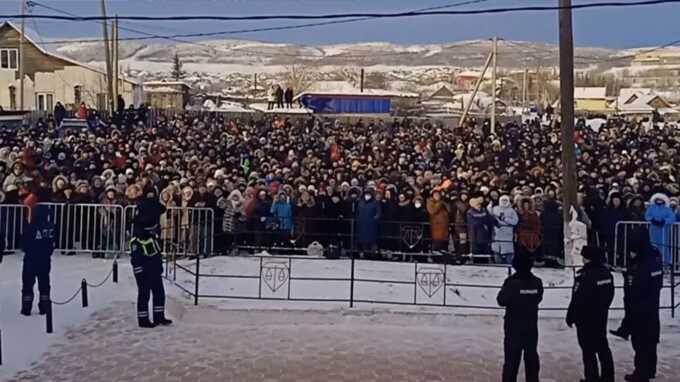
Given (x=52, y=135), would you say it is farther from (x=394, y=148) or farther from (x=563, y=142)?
(x=563, y=142)

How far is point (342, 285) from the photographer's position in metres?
14.6

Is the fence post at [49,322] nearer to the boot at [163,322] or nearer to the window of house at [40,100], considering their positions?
the boot at [163,322]

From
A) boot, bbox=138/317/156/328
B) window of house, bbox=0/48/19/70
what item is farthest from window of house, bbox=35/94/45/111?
boot, bbox=138/317/156/328

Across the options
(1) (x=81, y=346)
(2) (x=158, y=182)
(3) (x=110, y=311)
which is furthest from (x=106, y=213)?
(1) (x=81, y=346)

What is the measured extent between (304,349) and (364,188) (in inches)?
269

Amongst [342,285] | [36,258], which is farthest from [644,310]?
[36,258]

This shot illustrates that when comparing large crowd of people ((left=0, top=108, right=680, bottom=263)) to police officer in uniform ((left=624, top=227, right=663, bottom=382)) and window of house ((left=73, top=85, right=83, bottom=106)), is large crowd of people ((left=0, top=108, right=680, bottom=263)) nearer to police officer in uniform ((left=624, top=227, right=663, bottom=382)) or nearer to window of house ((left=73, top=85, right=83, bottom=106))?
police officer in uniform ((left=624, top=227, right=663, bottom=382))

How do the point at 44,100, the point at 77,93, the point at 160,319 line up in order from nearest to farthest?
the point at 160,319
the point at 77,93
the point at 44,100

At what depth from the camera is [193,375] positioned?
32.3ft

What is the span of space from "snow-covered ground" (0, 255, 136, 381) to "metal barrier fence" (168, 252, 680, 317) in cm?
112

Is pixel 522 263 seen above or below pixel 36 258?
above

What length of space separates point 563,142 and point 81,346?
8.70m

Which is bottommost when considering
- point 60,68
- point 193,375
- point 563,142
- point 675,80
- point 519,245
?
point 193,375

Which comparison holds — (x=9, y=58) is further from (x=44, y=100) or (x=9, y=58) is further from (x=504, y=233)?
(x=504, y=233)
